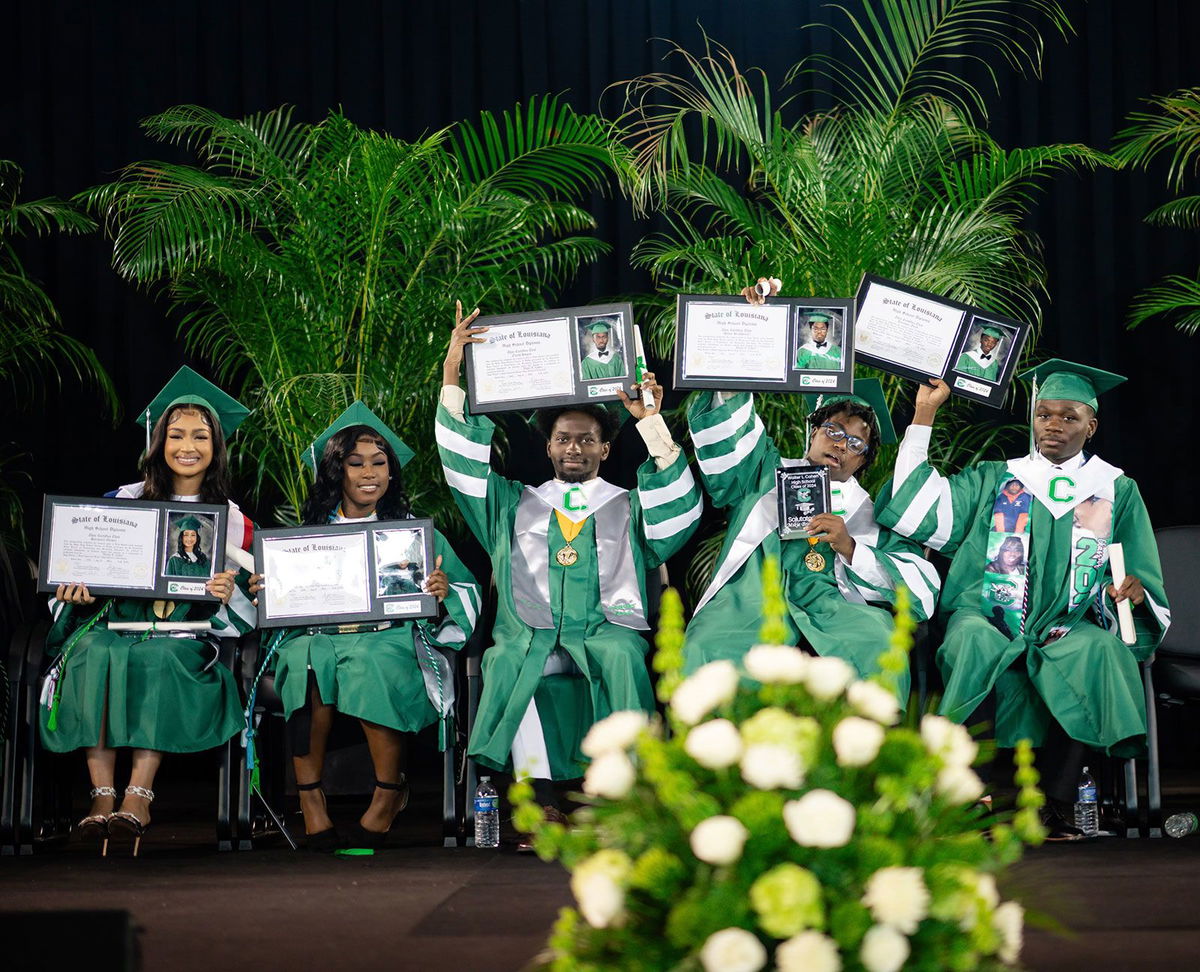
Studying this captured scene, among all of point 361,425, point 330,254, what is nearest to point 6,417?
point 330,254

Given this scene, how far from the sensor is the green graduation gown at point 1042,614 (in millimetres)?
4215

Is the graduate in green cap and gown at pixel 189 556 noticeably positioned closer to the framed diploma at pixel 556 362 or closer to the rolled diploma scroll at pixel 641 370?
the framed diploma at pixel 556 362

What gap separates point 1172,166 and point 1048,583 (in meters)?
2.11

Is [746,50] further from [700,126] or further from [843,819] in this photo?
[843,819]

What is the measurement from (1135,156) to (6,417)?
196 inches

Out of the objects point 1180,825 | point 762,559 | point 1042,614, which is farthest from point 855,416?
point 1180,825

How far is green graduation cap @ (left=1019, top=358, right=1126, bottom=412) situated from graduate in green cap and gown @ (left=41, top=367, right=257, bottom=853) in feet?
8.75

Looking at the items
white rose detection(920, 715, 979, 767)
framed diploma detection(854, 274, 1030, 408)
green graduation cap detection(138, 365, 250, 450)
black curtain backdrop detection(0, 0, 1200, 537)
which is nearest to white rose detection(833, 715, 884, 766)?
white rose detection(920, 715, 979, 767)

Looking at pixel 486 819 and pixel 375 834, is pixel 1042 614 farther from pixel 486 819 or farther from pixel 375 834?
pixel 375 834

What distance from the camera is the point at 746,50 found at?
22.0 feet

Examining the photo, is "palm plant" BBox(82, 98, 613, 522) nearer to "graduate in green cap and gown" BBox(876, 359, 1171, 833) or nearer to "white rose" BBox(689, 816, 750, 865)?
"graduate in green cap and gown" BBox(876, 359, 1171, 833)

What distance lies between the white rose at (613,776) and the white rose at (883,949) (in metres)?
0.34

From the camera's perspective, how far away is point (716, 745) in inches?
66.4

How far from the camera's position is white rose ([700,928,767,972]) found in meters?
1.61
